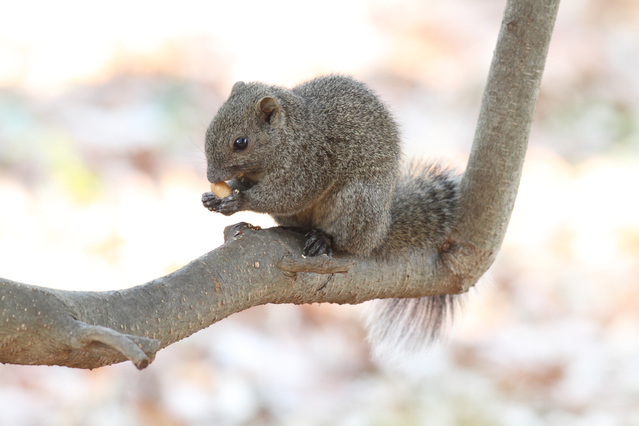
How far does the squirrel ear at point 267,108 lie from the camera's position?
204 centimetres

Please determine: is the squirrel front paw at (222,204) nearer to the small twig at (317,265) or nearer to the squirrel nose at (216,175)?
the squirrel nose at (216,175)

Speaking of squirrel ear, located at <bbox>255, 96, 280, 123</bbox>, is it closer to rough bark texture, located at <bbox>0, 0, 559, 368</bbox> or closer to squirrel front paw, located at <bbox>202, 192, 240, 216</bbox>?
squirrel front paw, located at <bbox>202, 192, 240, 216</bbox>

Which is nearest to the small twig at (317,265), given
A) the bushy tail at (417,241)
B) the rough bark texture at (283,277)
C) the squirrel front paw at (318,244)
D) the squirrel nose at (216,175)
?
the rough bark texture at (283,277)

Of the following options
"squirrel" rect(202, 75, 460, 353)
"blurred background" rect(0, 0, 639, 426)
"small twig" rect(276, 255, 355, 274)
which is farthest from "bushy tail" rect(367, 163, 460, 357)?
"small twig" rect(276, 255, 355, 274)

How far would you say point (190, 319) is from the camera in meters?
1.43

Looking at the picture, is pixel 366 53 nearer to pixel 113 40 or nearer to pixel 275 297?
pixel 113 40

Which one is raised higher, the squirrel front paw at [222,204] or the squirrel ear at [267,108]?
the squirrel ear at [267,108]

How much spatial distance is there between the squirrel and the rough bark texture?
9 centimetres

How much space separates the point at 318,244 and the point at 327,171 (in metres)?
0.23

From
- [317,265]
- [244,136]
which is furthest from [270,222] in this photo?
[317,265]

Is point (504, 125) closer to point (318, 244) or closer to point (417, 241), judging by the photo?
point (417, 241)

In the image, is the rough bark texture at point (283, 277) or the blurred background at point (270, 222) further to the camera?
the blurred background at point (270, 222)

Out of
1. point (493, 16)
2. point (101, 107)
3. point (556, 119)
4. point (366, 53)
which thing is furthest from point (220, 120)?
point (493, 16)

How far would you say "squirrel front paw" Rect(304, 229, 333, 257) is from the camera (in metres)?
1.86
